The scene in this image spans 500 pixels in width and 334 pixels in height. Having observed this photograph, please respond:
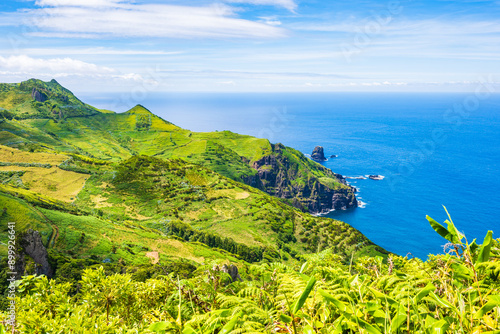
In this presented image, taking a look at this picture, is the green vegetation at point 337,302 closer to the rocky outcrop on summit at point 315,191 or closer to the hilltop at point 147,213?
the hilltop at point 147,213

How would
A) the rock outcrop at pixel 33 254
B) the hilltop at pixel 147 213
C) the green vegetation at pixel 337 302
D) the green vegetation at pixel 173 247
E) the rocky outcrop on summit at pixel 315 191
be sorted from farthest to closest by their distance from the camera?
the rocky outcrop on summit at pixel 315 191 → the hilltop at pixel 147 213 → the rock outcrop at pixel 33 254 → the green vegetation at pixel 173 247 → the green vegetation at pixel 337 302

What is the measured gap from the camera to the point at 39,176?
119 metres

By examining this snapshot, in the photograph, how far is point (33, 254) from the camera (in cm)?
5297

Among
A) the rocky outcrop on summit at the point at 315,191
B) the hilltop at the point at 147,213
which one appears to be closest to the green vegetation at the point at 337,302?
the hilltop at the point at 147,213

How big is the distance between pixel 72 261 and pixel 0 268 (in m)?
13.6

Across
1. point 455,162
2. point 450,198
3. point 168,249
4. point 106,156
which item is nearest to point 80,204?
point 168,249

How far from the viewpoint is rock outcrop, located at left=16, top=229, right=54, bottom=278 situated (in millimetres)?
50594

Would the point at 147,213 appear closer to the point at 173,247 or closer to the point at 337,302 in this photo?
the point at 173,247

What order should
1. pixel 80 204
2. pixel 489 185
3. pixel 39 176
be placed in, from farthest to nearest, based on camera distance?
pixel 489 185
pixel 39 176
pixel 80 204

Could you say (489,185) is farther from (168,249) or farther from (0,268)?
(0,268)

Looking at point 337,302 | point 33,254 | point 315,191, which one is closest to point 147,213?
point 33,254

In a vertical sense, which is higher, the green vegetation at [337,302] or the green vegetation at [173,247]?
the green vegetation at [337,302]

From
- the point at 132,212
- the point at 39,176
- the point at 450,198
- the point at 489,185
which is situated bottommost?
the point at 132,212

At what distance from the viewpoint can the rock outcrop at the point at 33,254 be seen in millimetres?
50594
